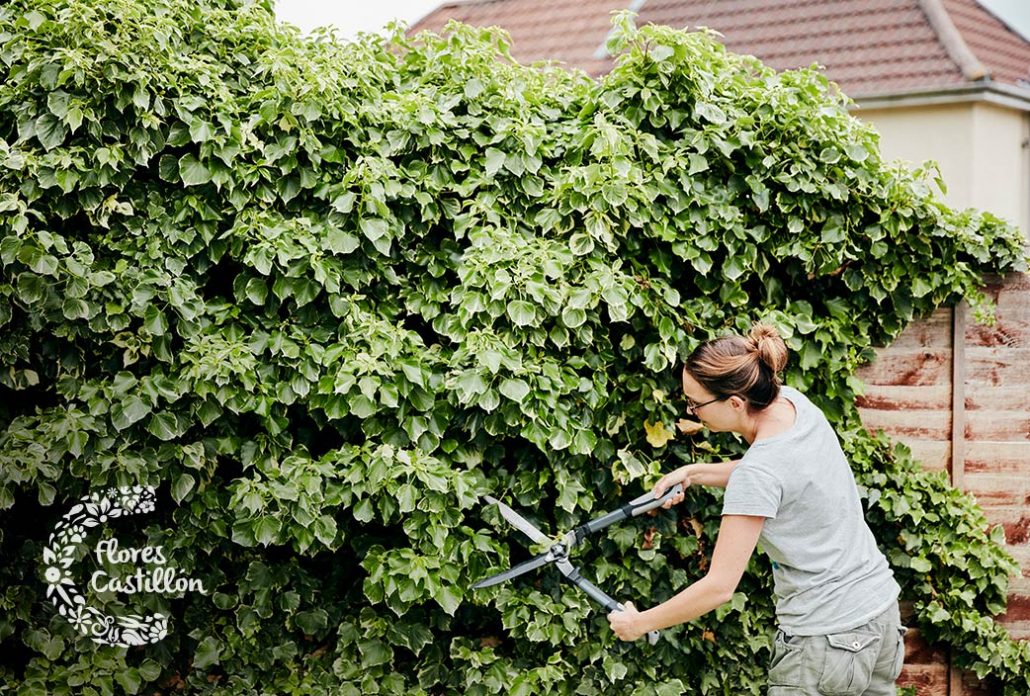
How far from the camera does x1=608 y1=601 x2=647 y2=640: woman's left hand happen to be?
9.37 feet

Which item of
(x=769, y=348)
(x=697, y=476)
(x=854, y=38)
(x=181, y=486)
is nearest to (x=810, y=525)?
(x=769, y=348)

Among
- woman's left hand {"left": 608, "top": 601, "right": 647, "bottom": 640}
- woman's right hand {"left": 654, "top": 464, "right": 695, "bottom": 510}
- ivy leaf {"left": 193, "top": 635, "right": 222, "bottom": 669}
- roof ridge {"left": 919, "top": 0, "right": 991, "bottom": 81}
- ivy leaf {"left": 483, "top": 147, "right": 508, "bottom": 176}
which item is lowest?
ivy leaf {"left": 193, "top": 635, "right": 222, "bottom": 669}

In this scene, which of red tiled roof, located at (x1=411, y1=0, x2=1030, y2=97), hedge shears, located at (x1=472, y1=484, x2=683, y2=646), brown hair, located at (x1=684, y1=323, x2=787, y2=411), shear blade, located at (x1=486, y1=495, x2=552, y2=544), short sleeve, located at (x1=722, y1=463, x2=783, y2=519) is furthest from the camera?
red tiled roof, located at (x1=411, y1=0, x2=1030, y2=97)

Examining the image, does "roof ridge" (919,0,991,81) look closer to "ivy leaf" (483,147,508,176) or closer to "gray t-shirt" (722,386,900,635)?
"ivy leaf" (483,147,508,176)

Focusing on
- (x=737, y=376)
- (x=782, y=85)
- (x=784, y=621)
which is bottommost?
(x=784, y=621)

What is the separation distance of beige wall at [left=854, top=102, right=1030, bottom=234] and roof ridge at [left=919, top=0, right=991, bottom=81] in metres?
0.25

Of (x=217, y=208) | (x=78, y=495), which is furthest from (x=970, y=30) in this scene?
(x=78, y=495)

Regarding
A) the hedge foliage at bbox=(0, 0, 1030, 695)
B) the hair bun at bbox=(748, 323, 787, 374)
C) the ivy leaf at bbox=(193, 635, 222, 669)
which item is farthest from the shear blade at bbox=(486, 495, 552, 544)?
the ivy leaf at bbox=(193, 635, 222, 669)

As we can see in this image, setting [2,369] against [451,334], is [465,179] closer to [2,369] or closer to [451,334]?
[451,334]

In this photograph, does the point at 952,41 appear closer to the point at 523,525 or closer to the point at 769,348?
the point at 769,348

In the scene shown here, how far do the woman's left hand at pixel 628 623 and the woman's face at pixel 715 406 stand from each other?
58cm

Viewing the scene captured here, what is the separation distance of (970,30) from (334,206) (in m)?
8.00

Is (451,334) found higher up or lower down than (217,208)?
lower down

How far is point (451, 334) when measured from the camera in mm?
3520
